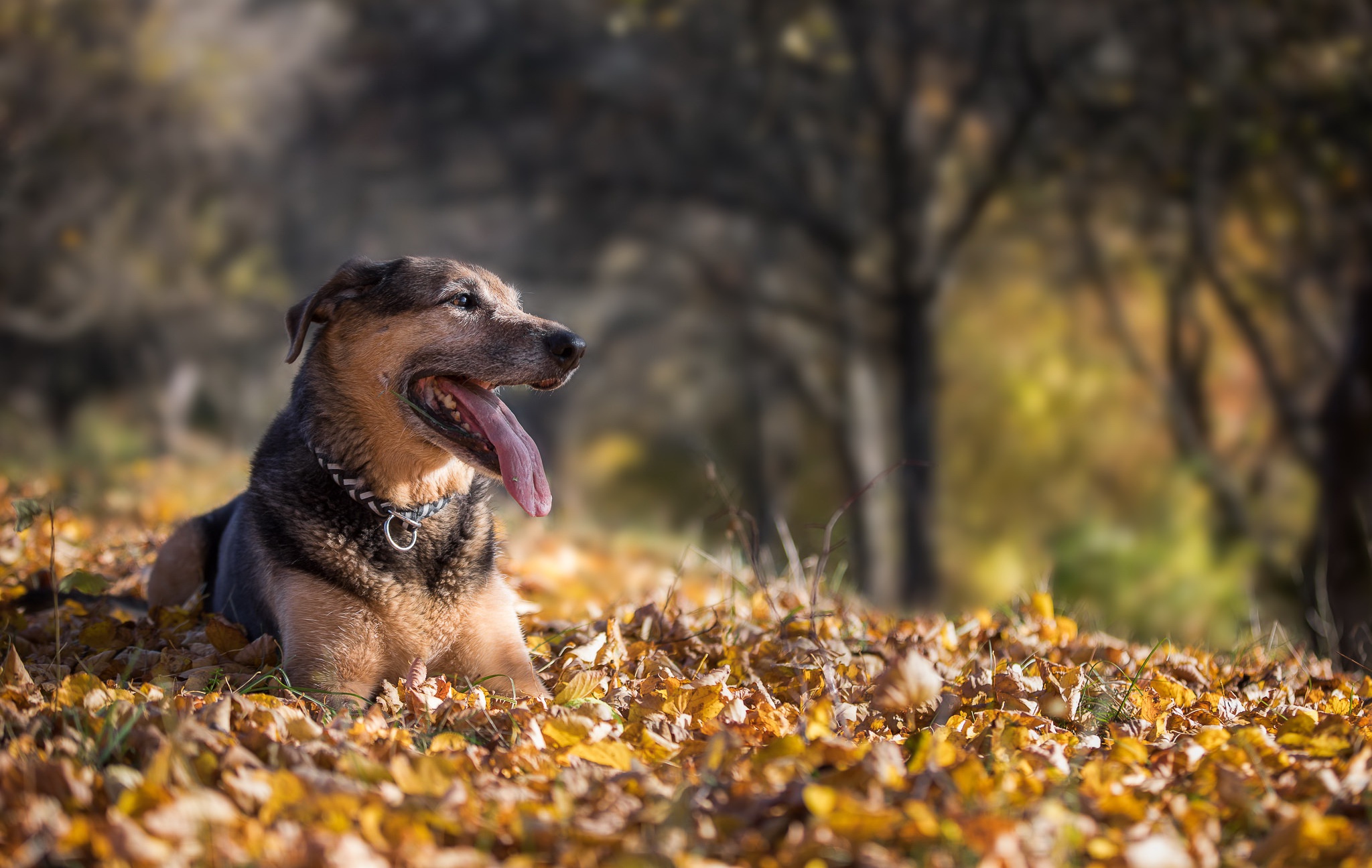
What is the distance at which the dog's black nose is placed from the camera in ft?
14.9

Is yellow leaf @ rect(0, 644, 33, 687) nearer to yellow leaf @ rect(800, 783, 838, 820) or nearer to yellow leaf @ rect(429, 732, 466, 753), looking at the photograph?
yellow leaf @ rect(429, 732, 466, 753)

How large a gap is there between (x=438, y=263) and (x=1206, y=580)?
13.1 metres

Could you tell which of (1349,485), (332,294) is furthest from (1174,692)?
(1349,485)

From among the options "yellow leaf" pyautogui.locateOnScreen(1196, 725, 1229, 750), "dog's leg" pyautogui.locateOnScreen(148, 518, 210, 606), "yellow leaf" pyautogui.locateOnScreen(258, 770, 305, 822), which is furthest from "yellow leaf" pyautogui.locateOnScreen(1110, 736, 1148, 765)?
"dog's leg" pyautogui.locateOnScreen(148, 518, 210, 606)

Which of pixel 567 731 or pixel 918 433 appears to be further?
pixel 918 433

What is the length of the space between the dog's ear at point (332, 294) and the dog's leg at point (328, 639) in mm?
958

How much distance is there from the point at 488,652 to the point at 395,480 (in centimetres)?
81

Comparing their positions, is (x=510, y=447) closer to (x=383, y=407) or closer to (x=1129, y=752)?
(x=383, y=407)

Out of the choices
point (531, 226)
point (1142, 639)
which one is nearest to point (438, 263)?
point (1142, 639)

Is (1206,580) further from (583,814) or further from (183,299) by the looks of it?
(183,299)

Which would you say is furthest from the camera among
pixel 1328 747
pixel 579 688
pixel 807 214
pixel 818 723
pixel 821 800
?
pixel 807 214

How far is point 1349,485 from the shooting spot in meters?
12.8

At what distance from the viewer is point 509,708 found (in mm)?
3723

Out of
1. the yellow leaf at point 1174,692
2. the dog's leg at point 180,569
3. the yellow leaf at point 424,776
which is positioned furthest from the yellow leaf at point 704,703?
the dog's leg at point 180,569
